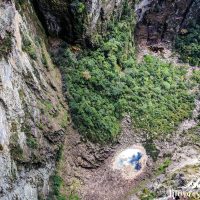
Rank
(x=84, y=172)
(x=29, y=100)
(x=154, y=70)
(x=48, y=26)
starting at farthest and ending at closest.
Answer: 1. (x=154, y=70)
2. (x=48, y=26)
3. (x=84, y=172)
4. (x=29, y=100)

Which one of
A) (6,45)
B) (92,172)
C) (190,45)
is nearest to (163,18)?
(190,45)

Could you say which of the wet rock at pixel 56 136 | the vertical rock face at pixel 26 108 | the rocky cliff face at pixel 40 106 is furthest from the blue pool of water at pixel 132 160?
the vertical rock face at pixel 26 108

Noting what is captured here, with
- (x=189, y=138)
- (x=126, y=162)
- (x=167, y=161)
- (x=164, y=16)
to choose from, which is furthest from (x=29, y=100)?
(x=164, y=16)

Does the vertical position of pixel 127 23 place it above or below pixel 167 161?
above

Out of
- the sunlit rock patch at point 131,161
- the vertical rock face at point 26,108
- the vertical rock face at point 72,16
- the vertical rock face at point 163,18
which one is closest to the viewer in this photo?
the vertical rock face at point 26,108

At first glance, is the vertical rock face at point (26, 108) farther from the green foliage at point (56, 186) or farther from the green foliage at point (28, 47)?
the green foliage at point (56, 186)

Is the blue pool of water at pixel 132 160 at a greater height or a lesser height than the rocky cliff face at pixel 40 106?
lesser

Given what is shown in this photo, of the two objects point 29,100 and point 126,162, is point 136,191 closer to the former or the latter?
point 126,162

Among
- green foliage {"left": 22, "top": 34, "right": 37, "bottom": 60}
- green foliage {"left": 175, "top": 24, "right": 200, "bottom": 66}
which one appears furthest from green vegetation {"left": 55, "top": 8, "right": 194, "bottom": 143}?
green foliage {"left": 22, "top": 34, "right": 37, "bottom": 60}
